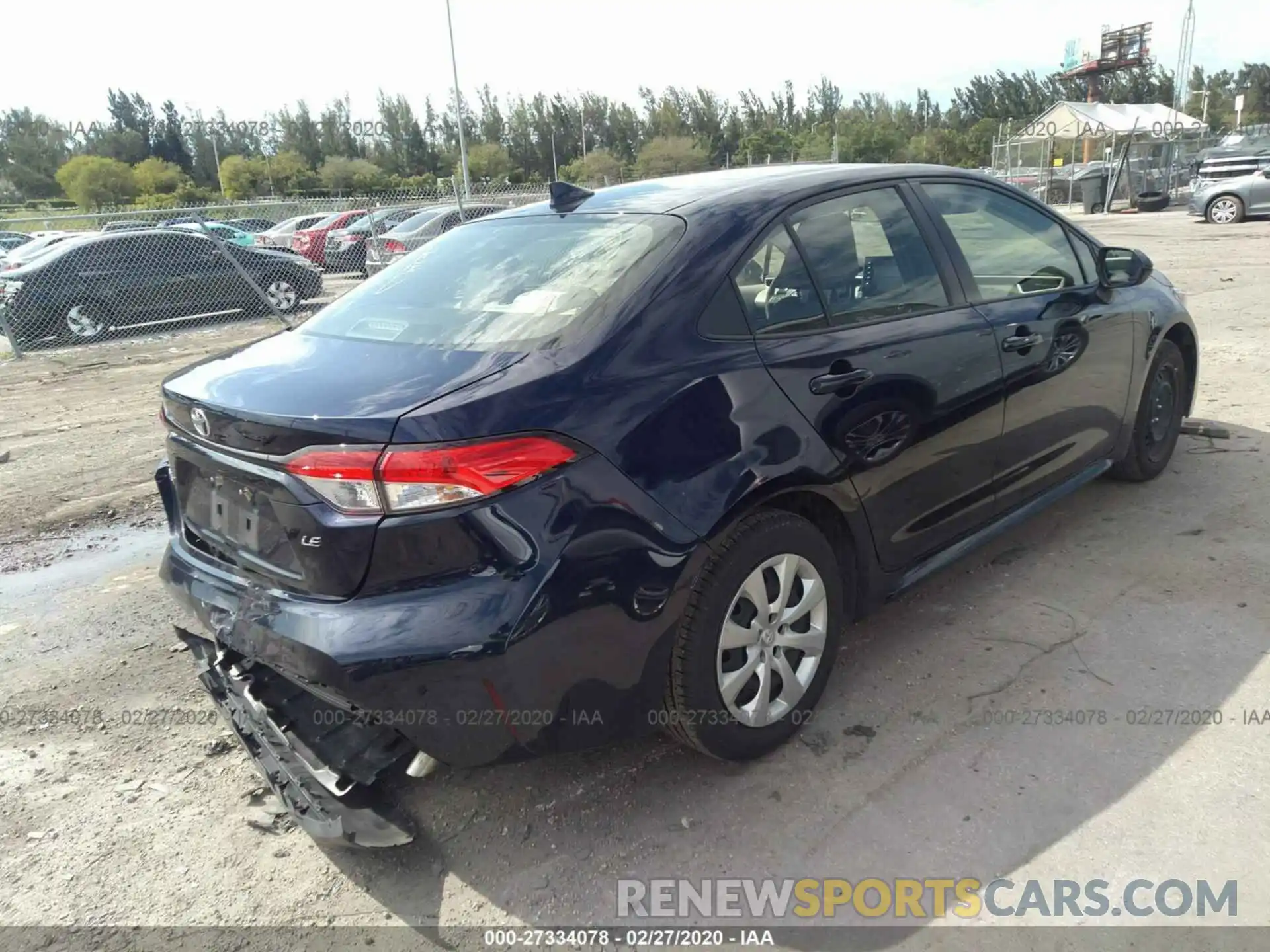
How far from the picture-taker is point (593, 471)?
7.12 feet

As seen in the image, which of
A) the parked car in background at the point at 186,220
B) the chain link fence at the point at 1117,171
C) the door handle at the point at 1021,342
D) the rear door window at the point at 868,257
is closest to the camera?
the rear door window at the point at 868,257

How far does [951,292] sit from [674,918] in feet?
7.40

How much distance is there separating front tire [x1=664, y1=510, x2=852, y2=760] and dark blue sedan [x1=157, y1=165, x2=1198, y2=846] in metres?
0.01

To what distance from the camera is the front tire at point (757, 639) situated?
241 cm

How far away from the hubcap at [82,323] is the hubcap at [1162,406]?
511 inches

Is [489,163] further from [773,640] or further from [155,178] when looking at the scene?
[773,640]

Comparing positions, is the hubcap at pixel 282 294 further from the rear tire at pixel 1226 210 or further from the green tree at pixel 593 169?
the green tree at pixel 593 169

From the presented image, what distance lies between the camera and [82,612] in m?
3.98

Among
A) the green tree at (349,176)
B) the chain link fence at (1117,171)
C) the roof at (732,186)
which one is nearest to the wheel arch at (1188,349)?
the roof at (732,186)

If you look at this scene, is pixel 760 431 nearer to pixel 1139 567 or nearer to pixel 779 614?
pixel 779 614

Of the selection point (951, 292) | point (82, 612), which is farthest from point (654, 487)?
point (82, 612)

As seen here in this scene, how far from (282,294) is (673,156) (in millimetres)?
47123

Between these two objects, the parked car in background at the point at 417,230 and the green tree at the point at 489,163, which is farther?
the green tree at the point at 489,163

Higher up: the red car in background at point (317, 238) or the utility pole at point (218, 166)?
the utility pole at point (218, 166)
